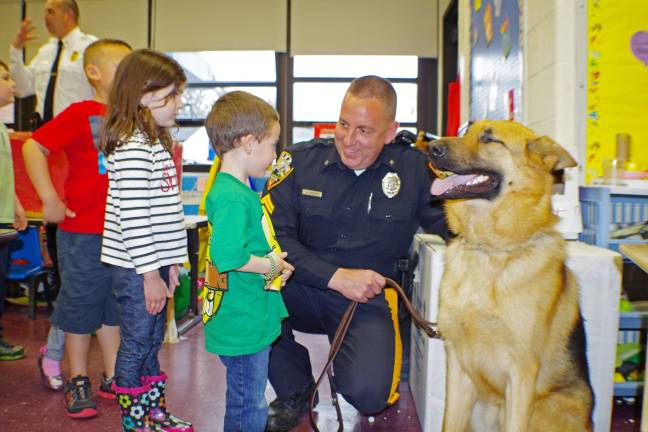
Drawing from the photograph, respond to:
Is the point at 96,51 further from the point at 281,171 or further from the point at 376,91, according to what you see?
the point at 376,91

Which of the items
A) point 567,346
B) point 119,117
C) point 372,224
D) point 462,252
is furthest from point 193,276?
point 567,346

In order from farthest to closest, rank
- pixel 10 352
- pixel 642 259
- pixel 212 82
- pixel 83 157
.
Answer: pixel 212 82, pixel 10 352, pixel 83 157, pixel 642 259

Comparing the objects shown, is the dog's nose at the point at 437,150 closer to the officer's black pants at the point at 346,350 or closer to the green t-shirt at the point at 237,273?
the green t-shirt at the point at 237,273

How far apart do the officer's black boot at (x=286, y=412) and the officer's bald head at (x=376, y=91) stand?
1.22 m

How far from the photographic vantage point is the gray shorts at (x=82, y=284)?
2207 millimetres

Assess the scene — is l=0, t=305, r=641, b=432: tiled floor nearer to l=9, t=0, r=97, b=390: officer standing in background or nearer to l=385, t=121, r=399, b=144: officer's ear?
l=385, t=121, r=399, b=144: officer's ear

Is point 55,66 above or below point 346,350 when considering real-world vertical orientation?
above

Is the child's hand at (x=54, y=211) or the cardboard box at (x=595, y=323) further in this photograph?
the child's hand at (x=54, y=211)

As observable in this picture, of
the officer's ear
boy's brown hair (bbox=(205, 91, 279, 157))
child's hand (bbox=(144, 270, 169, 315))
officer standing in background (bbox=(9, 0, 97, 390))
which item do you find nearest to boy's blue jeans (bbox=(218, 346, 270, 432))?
child's hand (bbox=(144, 270, 169, 315))

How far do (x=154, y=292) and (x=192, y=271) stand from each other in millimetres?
2098

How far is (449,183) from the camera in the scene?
5.87ft

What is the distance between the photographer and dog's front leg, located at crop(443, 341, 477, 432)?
5.37 ft

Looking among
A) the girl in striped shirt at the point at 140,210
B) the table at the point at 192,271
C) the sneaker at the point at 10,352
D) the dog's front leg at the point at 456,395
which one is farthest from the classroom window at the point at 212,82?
the dog's front leg at the point at 456,395

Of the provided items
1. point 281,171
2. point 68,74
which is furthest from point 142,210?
Answer: point 68,74
